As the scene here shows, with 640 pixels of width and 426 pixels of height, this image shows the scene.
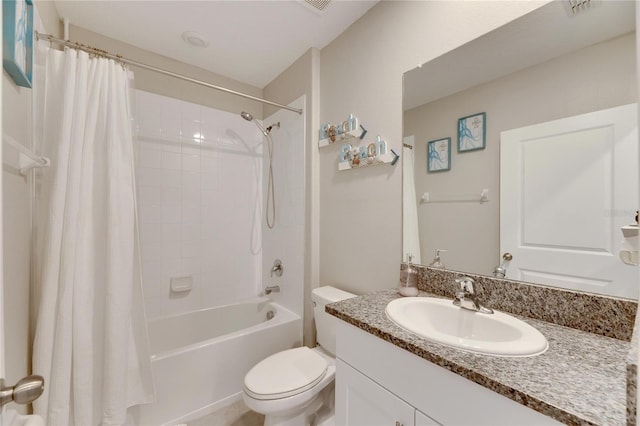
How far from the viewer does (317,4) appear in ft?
4.88

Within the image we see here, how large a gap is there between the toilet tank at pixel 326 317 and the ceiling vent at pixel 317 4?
169 cm

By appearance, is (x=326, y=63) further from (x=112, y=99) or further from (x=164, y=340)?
(x=164, y=340)

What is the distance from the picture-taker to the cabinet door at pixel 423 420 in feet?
2.36

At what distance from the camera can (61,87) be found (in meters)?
1.21

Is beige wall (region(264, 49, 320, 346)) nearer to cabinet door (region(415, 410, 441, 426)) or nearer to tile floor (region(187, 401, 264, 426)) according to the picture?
tile floor (region(187, 401, 264, 426))

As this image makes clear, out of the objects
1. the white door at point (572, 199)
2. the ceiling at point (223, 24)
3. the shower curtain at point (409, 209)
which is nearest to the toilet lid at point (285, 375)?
the shower curtain at point (409, 209)

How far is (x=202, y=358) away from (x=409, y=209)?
1.49 m

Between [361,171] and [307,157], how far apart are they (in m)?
0.53

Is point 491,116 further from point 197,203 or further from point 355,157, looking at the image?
point 197,203

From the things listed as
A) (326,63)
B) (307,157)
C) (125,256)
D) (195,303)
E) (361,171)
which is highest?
(326,63)

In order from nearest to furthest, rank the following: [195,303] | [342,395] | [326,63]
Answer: [342,395]
[326,63]
[195,303]

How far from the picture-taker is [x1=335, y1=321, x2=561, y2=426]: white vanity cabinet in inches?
24.0

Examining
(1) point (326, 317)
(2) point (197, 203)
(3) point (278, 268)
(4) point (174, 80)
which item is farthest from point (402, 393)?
(4) point (174, 80)

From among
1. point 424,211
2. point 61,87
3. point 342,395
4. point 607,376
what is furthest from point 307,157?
point 607,376
